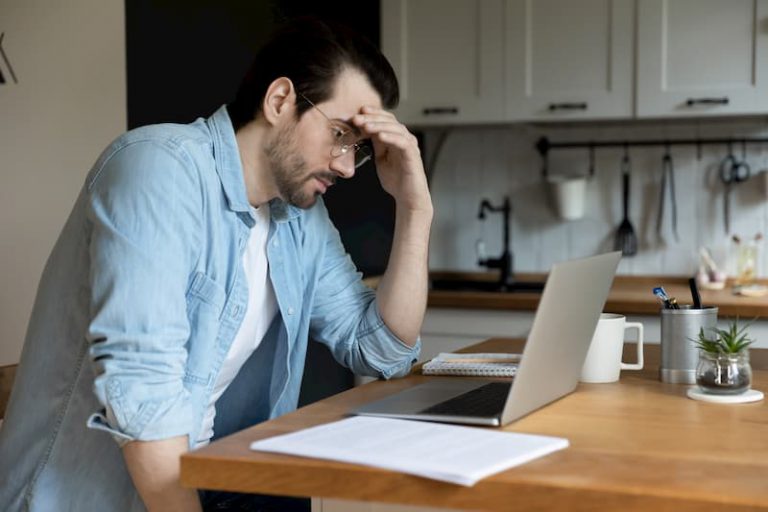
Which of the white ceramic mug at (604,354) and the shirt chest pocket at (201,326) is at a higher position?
the shirt chest pocket at (201,326)

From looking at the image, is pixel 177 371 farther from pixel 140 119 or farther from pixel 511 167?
pixel 511 167

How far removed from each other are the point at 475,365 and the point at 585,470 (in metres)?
0.73

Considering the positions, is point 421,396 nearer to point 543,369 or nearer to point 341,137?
point 543,369

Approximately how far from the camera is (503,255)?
13.2 feet

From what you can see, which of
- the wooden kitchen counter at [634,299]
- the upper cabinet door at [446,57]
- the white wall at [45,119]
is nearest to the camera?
the white wall at [45,119]

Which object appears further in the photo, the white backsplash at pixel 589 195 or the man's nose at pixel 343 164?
the white backsplash at pixel 589 195

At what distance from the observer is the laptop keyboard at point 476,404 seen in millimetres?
1441

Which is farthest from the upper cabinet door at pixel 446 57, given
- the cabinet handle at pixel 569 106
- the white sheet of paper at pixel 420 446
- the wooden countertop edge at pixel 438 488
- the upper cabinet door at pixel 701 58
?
the wooden countertop edge at pixel 438 488

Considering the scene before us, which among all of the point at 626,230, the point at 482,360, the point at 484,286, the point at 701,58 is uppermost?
the point at 701,58

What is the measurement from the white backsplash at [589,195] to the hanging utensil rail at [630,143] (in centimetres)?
2

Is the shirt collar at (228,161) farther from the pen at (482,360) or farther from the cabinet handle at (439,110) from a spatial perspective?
the cabinet handle at (439,110)

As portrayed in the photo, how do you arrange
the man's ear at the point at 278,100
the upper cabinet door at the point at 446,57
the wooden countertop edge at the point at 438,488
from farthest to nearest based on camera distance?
the upper cabinet door at the point at 446,57 < the man's ear at the point at 278,100 < the wooden countertop edge at the point at 438,488

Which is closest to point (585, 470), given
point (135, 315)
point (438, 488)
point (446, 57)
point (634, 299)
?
point (438, 488)

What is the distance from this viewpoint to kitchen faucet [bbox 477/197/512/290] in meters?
4.02
